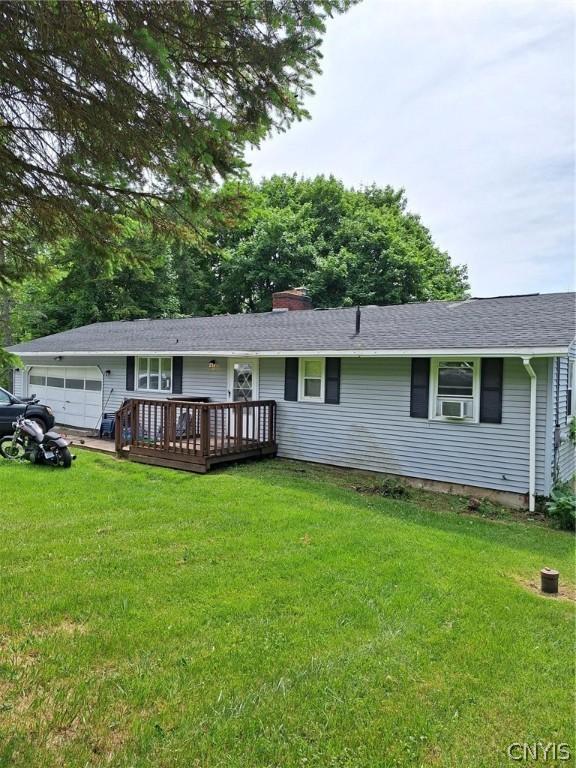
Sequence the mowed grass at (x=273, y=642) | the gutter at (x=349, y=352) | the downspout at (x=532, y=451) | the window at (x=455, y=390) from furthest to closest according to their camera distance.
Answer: the window at (x=455, y=390) → the downspout at (x=532, y=451) → the gutter at (x=349, y=352) → the mowed grass at (x=273, y=642)

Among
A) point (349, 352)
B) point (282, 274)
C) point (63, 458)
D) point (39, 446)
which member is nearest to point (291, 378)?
point (349, 352)

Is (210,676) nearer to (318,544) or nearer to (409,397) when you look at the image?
(318,544)

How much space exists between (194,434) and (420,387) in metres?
4.27

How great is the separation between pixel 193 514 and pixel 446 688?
4.03 m

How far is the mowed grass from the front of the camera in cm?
235

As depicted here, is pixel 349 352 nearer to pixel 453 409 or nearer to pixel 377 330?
pixel 377 330

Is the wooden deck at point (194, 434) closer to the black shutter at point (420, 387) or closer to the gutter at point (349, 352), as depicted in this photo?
the gutter at point (349, 352)

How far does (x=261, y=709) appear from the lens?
2551mm

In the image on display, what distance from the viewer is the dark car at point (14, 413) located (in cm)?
1128

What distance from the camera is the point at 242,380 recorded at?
11.3 meters

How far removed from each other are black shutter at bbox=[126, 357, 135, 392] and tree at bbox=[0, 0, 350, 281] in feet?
31.5

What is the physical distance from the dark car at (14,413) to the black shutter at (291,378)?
5821mm

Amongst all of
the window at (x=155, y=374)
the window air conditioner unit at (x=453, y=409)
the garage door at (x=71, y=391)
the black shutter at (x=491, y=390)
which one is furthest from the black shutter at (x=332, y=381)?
the garage door at (x=71, y=391)

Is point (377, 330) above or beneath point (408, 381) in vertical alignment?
above
